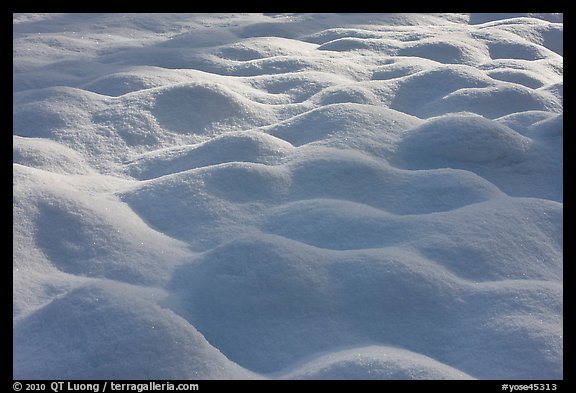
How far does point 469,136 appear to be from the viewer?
237 cm

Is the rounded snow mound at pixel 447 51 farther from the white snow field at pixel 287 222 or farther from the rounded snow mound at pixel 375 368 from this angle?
the rounded snow mound at pixel 375 368

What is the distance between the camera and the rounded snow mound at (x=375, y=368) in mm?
1329

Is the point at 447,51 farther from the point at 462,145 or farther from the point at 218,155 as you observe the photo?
the point at 218,155

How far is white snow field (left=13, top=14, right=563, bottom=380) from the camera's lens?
1.43 meters

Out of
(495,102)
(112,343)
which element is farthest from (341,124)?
(112,343)

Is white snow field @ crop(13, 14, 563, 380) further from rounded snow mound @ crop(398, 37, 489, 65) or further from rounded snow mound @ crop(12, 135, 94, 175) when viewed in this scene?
rounded snow mound @ crop(398, 37, 489, 65)

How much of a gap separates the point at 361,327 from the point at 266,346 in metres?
0.28

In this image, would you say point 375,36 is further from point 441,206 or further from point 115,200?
point 115,200

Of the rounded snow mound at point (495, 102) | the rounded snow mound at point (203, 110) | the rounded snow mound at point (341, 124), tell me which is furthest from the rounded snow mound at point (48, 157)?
the rounded snow mound at point (495, 102)

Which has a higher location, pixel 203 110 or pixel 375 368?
pixel 203 110

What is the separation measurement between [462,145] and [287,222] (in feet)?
3.10

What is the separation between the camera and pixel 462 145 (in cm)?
236

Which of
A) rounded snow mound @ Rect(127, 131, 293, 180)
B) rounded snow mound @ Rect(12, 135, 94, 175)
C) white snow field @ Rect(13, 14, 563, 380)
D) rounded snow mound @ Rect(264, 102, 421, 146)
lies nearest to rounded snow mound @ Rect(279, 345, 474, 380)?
white snow field @ Rect(13, 14, 563, 380)

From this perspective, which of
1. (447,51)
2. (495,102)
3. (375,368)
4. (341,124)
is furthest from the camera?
(447,51)
